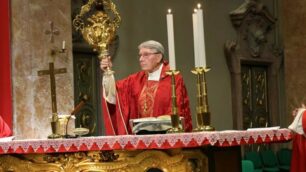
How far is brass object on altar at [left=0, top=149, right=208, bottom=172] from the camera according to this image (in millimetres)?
4590

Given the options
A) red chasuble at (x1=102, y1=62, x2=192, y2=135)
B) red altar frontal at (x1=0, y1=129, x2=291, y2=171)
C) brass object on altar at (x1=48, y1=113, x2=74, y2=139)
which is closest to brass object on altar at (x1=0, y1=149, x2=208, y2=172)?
red altar frontal at (x1=0, y1=129, x2=291, y2=171)

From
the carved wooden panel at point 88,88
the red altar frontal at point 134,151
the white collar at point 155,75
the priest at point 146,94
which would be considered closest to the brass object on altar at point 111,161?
the red altar frontal at point 134,151

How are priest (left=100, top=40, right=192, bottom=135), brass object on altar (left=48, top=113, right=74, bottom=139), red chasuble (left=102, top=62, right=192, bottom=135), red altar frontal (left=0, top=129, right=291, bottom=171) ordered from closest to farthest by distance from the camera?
red altar frontal (left=0, top=129, right=291, bottom=171)
brass object on altar (left=48, top=113, right=74, bottom=139)
priest (left=100, top=40, right=192, bottom=135)
red chasuble (left=102, top=62, right=192, bottom=135)

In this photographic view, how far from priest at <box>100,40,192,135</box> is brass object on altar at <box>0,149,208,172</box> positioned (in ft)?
3.19

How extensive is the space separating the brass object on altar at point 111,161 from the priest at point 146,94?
972 millimetres

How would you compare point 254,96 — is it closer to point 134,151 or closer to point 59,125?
point 59,125

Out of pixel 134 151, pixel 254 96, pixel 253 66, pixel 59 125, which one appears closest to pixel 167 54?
pixel 253 66

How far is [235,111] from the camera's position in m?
12.7

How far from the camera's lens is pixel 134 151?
468 centimetres

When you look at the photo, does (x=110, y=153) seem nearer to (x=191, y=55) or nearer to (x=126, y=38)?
(x=126, y=38)

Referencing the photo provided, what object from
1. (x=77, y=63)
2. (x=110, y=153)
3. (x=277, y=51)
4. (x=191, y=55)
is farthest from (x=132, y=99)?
(x=277, y=51)

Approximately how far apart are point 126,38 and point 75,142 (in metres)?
6.21

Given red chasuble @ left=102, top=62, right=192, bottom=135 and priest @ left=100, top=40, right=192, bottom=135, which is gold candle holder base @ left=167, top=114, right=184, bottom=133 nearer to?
priest @ left=100, top=40, right=192, bottom=135

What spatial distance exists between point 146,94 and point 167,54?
5.02m
